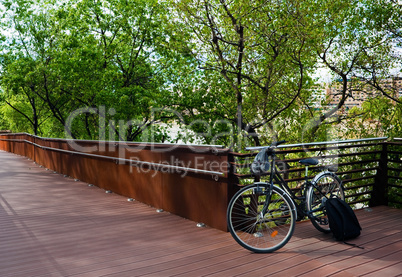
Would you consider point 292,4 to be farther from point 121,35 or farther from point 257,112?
point 121,35

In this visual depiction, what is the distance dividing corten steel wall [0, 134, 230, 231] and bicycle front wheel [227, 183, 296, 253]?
10.6 inches

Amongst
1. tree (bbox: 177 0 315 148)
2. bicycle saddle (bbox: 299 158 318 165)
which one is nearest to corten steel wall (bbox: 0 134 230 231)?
bicycle saddle (bbox: 299 158 318 165)

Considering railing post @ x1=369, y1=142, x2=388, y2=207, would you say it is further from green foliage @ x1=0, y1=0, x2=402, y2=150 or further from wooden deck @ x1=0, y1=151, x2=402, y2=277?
green foliage @ x1=0, y1=0, x2=402, y2=150

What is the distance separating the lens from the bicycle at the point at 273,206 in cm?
418

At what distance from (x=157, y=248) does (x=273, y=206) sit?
1.38 meters

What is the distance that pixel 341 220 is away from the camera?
438 cm

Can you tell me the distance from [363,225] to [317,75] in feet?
36.1

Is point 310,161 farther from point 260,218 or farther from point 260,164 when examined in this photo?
point 260,218

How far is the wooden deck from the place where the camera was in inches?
143

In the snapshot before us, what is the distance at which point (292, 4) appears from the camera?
38.4 ft

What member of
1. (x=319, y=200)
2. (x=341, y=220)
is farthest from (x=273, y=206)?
(x=341, y=220)

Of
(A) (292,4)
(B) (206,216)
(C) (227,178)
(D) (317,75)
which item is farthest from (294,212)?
(D) (317,75)

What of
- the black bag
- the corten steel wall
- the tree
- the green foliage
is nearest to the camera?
the black bag

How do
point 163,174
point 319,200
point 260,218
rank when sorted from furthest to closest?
1. point 163,174
2. point 319,200
3. point 260,218
